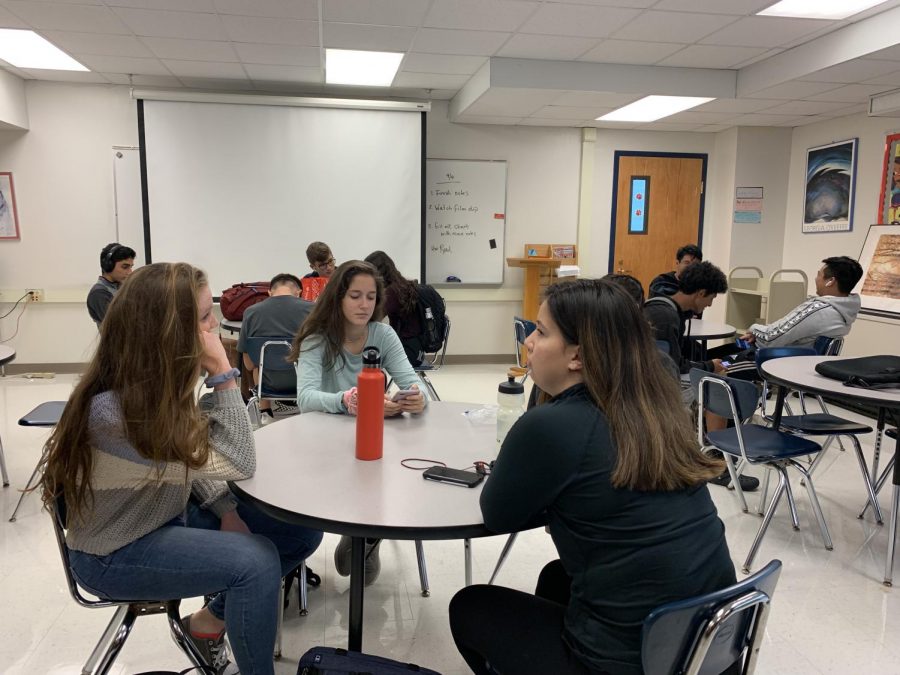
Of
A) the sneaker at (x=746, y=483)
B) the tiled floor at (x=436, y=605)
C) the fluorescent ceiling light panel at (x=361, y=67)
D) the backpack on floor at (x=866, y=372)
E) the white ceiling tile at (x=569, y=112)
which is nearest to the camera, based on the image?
the tiled floor at (x=436, y=605)

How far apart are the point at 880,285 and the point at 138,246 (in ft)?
21.1

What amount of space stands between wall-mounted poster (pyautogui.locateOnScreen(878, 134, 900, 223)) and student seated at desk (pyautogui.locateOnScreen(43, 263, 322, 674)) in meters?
5.69

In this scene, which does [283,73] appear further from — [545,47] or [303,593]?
[303,593]

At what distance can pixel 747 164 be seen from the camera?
658 cm

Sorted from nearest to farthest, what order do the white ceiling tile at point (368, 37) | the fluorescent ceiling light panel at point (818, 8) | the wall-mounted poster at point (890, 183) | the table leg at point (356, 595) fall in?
the table leg at point (356, 595) → the fluorescent ceiling light panel at point (818, 8) → the white ceiling tile at point (368, 37) → the wall-mounted poster at point (890, 183)

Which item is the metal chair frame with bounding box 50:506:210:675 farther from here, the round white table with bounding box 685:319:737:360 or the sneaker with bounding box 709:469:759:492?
the round white table with bounding box 685:319:737:360

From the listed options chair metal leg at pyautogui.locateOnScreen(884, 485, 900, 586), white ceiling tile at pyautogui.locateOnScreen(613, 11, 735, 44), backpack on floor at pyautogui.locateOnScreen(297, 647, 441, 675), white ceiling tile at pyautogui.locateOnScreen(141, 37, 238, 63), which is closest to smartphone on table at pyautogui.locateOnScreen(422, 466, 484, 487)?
backpack on floor at pyautogui.locateOnScreen(297, 647, 441, 675)

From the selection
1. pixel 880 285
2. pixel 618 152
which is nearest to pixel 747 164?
pixel 618 152

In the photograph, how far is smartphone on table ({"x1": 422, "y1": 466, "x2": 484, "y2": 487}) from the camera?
1522 mm

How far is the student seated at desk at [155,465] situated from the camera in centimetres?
136

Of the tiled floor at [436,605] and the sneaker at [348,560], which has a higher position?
the sneaker at [348,560]

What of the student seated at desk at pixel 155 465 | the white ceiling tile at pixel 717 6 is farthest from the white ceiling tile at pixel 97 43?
the student seated at desk at pixel 155 465

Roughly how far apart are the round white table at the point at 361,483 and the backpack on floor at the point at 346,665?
0.19 meters

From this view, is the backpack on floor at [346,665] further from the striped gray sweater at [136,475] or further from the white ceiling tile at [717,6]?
the white ceiling tile at [717,6]
